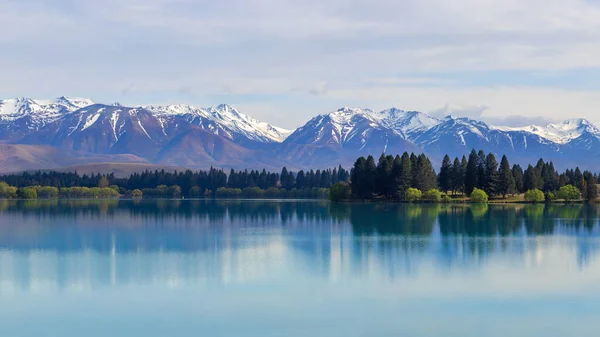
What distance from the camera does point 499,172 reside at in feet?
481

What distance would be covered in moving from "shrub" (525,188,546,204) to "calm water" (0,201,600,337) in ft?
226

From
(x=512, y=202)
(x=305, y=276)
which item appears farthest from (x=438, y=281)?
(x=512, y=202)

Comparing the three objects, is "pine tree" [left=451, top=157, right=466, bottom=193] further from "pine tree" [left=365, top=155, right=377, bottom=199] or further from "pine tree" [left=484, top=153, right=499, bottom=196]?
"pine tree" [left=365, top=155, right=377, bottom=199]

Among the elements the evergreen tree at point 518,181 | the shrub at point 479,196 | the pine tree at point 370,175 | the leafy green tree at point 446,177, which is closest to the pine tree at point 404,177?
the pine tree at point 370,175

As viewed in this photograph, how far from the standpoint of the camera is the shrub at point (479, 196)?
139750mm

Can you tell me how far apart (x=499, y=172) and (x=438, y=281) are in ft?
354

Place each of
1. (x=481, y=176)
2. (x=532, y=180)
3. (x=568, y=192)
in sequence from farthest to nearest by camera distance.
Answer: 1. (x=532, y=180)
2. (x=481, y=176)
3. (x=568, y=192)

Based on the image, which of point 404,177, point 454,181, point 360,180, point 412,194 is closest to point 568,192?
point 454,181

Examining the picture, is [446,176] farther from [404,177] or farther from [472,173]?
[404,177]

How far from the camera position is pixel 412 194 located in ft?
465

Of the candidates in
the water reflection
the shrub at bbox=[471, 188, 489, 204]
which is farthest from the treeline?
the water reflection

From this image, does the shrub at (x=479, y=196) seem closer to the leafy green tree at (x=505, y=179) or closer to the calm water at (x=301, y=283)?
the leafy green tree at (x=505, y=179)

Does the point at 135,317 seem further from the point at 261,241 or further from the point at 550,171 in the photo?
the point at 550,171

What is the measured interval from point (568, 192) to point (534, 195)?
6176mm
